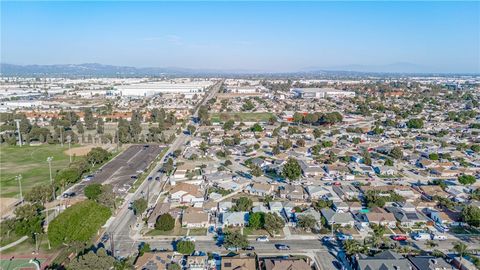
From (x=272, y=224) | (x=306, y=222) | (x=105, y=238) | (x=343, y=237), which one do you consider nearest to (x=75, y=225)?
(x=105, y=238)

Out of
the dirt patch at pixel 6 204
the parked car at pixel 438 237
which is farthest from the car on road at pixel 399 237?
the dirt patch at pixel 6 204

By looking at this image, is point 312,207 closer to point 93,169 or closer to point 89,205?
point 89,205

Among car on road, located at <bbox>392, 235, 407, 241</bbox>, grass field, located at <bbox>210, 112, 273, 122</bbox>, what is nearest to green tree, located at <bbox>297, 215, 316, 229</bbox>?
car on road, located at <bbox>392, 235, 407, 241</bbox>

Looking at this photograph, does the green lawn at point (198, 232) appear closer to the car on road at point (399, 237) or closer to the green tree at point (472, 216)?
the car on road at point (399, 237)

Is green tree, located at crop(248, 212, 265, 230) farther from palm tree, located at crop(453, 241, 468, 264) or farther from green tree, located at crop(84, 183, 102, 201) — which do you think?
green tree, located at crop(84, 183, 102, 201)

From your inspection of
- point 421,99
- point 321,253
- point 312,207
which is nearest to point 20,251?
point 321,253

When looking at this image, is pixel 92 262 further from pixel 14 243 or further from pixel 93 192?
pixel 93 192
